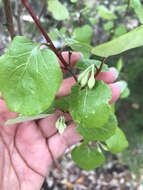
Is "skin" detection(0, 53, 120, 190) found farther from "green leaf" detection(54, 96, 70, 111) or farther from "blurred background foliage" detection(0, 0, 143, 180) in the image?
"blurred background foliage" detection(0, 0, 143, 180)

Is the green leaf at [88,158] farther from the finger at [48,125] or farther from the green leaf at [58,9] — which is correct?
the green leaf at [58,9]

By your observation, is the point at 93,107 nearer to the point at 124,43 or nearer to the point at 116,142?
the point at 124,43

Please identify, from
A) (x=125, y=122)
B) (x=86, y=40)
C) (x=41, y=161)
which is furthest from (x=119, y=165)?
(x=86, y=40)

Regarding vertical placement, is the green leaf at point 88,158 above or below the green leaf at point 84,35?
below

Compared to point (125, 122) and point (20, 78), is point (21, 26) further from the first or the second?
point (125, 122)

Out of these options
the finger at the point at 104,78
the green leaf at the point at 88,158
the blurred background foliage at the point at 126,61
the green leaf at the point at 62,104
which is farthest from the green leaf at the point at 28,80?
the blurred background foliage at the point at 126,61

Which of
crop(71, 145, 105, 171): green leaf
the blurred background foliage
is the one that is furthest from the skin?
the blurred background foliage

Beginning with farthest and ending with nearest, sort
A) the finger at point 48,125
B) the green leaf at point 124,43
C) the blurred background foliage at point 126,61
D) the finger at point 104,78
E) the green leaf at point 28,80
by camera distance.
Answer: the blurred background foliage at point 126,61 → the finger at point 48,125 → the finger at point 104,78 → the green leaf at point 28,80 → the green leaf at point 124,43

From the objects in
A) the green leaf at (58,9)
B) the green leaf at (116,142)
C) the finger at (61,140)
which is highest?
the green leaf at (58,9)
